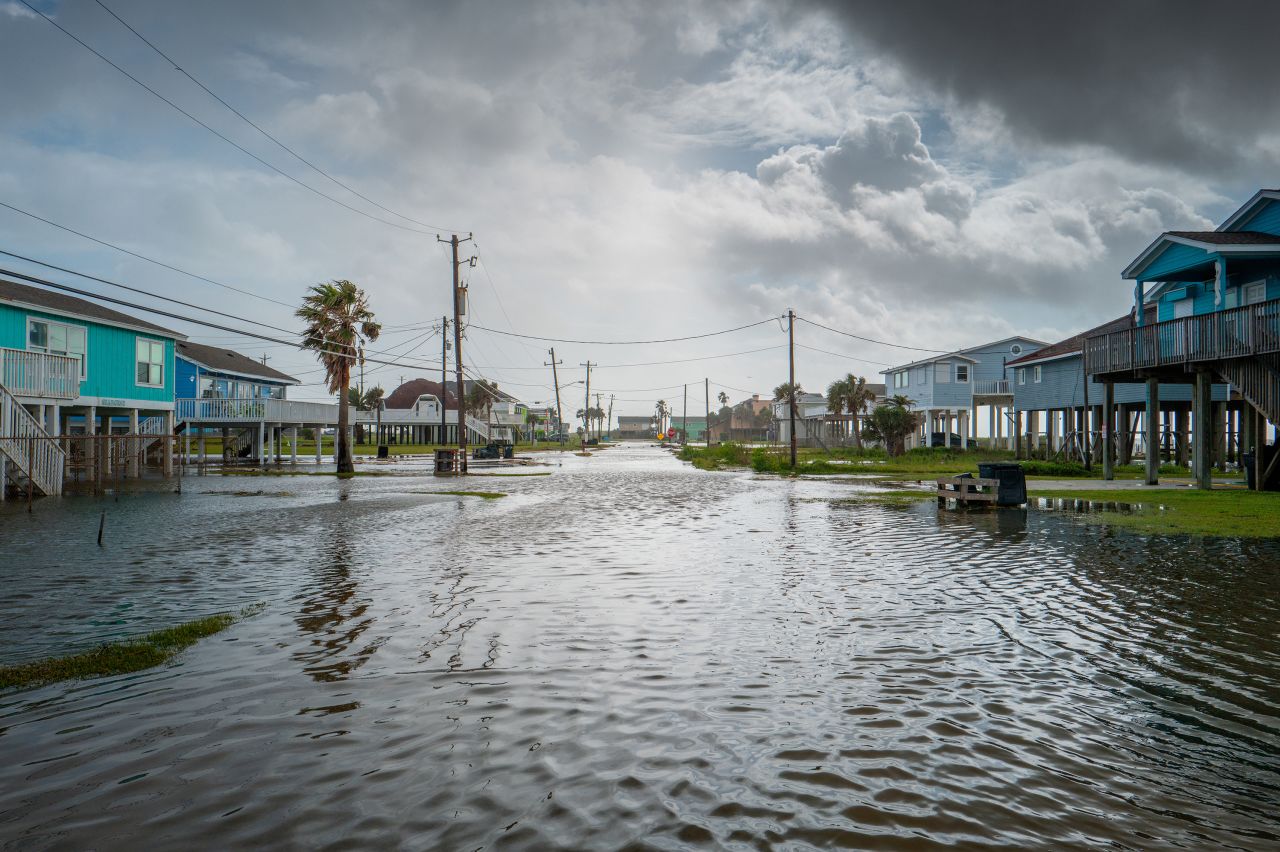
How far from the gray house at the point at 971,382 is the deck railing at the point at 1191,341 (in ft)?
104

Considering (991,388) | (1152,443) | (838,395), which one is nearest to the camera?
(1152,443)

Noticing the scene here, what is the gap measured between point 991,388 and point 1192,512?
45.1 m

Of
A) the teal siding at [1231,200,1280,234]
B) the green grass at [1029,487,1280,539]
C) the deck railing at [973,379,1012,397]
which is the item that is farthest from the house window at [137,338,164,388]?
the deck railing at [973,379,1012,397]

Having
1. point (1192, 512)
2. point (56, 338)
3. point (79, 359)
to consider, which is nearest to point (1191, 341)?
point (1192, 512)

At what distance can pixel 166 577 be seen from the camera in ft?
38.4

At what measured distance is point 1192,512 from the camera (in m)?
19.6

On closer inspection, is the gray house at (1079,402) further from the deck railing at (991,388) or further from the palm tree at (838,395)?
the palm tree at (838,395)

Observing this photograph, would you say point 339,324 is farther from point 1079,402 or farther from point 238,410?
point 1079,402

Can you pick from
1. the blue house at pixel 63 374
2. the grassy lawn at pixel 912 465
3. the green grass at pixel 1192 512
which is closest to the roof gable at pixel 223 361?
the blue house at pixel 63 374

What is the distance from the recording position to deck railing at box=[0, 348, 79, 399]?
26766 millimetres

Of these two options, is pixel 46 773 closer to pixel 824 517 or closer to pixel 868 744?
pixel 868 744

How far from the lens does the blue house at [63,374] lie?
85.8 ft

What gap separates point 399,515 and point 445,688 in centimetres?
1499

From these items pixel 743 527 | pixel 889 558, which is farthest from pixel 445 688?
Result: pixel 743 527
